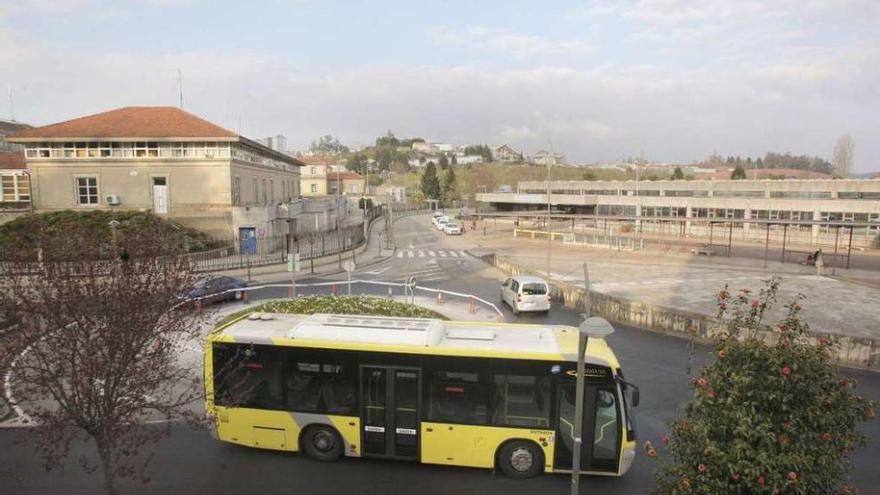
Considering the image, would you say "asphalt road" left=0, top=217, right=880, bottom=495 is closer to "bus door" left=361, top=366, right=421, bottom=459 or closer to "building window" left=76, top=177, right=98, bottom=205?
"bus door" left=361, top=366, right=421, bottom=459

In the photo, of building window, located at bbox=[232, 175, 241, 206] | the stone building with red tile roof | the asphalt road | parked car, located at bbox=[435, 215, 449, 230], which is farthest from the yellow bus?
parked car, located at bbox=[435, 215, 449, 230]

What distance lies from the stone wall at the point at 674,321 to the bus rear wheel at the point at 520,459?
8.05 meters

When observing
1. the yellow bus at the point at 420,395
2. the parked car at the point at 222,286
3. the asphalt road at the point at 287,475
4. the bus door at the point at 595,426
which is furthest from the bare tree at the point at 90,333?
the parked car at the point at 222,286

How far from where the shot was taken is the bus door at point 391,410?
9.82 metres

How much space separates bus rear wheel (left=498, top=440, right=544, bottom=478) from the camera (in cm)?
970

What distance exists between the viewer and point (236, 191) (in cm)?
4303

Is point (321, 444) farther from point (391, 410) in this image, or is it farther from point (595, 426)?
point (595, 426)

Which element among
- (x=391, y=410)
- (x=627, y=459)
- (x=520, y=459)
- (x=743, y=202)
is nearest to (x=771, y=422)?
(x=627, y=459)

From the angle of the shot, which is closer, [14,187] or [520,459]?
[520,459]

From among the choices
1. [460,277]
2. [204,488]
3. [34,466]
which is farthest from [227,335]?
A: [460,277]

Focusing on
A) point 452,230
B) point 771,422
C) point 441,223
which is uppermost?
point 771,422

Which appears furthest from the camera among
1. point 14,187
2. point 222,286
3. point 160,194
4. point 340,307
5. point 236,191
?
point 236,191

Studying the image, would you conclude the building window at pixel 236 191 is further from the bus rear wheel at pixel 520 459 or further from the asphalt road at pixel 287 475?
the bus rear wheel at pixel 520 459

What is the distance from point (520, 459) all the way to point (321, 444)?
11.5 feet
